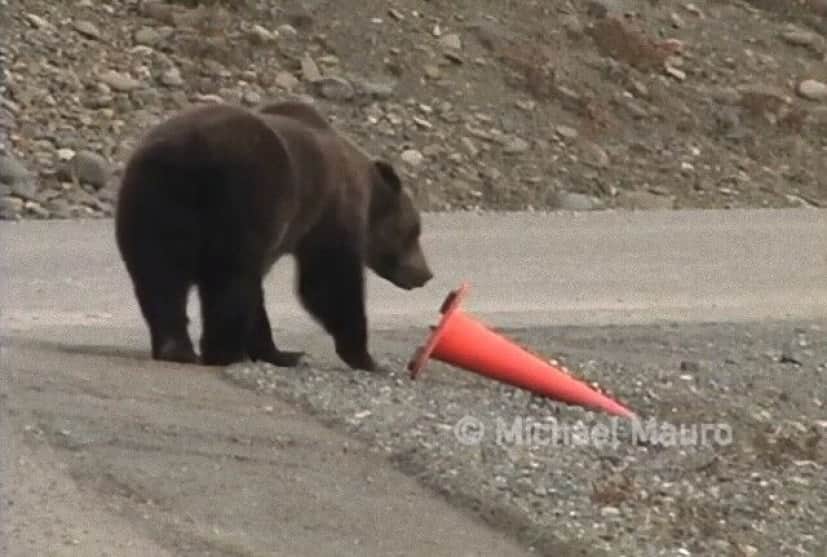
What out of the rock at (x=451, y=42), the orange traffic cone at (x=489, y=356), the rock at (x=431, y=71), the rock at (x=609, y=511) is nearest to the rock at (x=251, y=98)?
the rock at (x=431, y=71)

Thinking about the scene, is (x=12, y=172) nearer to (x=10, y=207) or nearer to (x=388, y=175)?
(x=10, y=207)

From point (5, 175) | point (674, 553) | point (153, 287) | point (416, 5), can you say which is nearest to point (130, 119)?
point (5, 175)

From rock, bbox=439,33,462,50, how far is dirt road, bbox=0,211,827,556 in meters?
11.4

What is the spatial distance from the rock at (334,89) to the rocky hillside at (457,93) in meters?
0.02

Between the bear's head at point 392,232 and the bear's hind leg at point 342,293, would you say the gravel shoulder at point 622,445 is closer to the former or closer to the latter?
the bear's hind leg at point 342,293

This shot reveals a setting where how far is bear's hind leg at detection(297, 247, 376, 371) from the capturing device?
9.78m

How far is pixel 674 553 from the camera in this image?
6340 millimetres

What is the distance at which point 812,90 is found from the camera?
28344 millimetres

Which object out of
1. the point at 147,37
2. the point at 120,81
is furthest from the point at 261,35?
the point at 120,81

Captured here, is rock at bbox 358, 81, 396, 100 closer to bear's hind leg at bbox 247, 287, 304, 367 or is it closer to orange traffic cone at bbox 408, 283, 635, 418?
bear's hind leg at bbox 247, 287, 304, 367

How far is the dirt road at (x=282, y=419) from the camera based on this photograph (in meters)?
6.20

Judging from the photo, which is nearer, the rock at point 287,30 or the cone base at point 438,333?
the cone base at point 438,333

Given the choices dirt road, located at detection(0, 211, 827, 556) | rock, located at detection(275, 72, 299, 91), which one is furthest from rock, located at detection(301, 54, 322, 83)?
dirt road, located at detection(0, 211, 827, 556)

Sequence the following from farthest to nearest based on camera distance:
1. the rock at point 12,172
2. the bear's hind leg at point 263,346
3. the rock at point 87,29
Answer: the rock at point 87,29 → the rock at point 12,172 → the bear's hind leg at point 263,346
